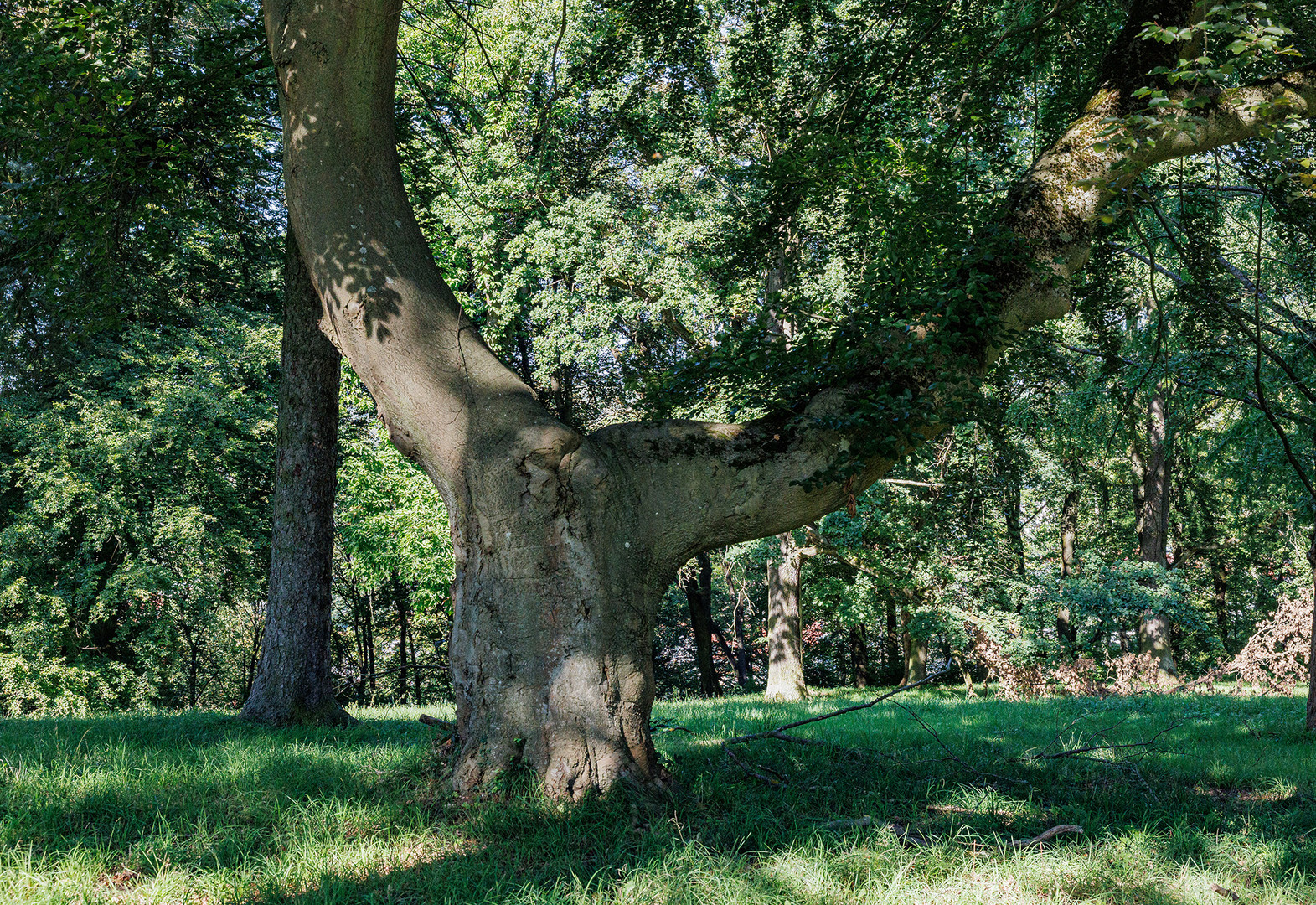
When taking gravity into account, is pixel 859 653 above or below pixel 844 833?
below

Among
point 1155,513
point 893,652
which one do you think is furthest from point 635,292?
point 893,652

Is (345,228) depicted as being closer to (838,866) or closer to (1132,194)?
(838,866)

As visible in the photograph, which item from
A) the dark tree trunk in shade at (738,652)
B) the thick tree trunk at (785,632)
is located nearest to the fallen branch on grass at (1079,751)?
the thick tree trunk at (785,632)

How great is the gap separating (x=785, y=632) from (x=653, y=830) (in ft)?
43.5

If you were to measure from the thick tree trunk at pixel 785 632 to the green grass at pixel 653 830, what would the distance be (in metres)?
10.5

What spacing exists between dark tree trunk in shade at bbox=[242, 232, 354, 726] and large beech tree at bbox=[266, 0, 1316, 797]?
11.7ft

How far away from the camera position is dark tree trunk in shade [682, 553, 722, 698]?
2589 cm

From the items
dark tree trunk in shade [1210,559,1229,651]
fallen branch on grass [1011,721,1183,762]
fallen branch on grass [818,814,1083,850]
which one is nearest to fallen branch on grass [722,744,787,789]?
fallen branch on grass [818,814,1083,850]

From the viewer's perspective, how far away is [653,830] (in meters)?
3.81

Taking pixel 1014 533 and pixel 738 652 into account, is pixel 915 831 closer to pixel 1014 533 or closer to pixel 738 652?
pixel 1014 533

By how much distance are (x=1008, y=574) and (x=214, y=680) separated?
25585mm

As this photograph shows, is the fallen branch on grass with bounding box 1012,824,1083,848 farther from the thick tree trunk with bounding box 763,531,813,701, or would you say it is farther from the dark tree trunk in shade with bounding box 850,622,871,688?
the dark tree trunk in shade with bounding box 850,622,871,688

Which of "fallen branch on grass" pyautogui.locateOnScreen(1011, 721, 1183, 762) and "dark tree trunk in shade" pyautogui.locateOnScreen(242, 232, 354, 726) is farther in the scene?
"dark tree trunk in shade" pyautogui.locateOnScreen(242, 232, 354, 726)

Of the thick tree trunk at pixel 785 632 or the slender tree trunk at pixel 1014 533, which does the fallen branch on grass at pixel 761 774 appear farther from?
the slender tree trunk at pixel 1014 533
